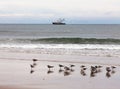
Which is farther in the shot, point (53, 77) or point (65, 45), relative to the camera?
point (65, 45)

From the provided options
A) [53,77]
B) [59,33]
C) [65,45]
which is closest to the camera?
[53,77]

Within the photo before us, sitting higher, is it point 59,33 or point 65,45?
point 59,33

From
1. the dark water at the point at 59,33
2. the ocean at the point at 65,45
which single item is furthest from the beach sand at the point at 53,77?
the dark water at the point at 59,33

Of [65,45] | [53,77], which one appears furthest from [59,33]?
[53,77]

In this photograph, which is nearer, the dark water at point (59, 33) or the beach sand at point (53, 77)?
the beach sand at point (53, 77)

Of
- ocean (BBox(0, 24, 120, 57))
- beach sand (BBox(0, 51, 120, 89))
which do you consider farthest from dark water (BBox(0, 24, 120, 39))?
beach sand (BBox(0, 51, 120, 89))

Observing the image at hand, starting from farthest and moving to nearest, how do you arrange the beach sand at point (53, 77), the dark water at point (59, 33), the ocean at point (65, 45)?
the dark water at point (59, 33) → the ocean at point (65, 45) → the beach sand at point (53, 77)

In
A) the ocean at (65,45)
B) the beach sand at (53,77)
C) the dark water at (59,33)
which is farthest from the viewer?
the dark water at (59,33)

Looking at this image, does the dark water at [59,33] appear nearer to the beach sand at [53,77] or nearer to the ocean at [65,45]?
the ocean at [65,45]

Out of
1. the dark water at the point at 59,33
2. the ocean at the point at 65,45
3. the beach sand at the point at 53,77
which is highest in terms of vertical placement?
the dark water at the point at 59,33

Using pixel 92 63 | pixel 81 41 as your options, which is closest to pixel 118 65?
pixel 92 63

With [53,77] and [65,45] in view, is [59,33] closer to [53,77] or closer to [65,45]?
[65,45]

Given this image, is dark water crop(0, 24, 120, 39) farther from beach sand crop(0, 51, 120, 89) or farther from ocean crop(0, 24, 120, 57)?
beach sand crop(0, 51, 120, 89)

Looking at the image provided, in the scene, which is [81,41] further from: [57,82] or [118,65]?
[57,82]
